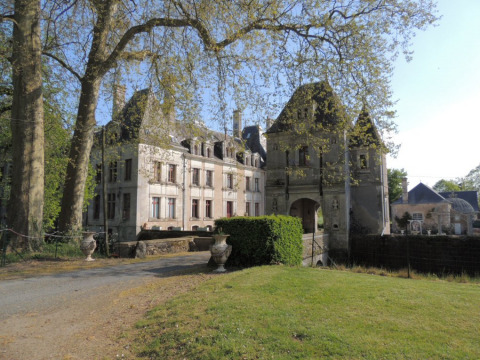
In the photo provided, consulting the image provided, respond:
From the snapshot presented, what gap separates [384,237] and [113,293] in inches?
710

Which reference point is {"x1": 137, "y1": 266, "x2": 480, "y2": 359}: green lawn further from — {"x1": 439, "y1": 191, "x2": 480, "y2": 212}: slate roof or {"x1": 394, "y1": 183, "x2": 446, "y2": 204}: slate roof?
{"x1": 439, "y1": 191, "x2": 480, "y2": 212}: slate roof

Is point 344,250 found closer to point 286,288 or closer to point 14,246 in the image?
point 286,288

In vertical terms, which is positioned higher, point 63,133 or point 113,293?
point 63,133

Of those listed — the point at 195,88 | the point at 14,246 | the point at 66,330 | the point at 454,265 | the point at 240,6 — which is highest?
the point at 240,6

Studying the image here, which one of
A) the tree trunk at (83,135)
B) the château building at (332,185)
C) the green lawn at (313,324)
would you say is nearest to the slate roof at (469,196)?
the château building at (332,185)

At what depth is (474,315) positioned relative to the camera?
5.25m

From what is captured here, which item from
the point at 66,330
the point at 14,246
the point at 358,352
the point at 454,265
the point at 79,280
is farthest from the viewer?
the point at 454,265

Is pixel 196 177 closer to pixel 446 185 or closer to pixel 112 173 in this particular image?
pixel 112 173

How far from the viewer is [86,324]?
538 centimetres

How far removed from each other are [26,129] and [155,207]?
17.6 metres

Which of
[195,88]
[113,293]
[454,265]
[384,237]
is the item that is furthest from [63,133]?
[454,265]

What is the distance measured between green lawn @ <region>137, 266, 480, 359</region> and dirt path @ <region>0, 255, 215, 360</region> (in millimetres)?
408

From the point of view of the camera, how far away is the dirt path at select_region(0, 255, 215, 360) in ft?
14.3

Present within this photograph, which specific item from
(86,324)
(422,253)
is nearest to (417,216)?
(422,253)
